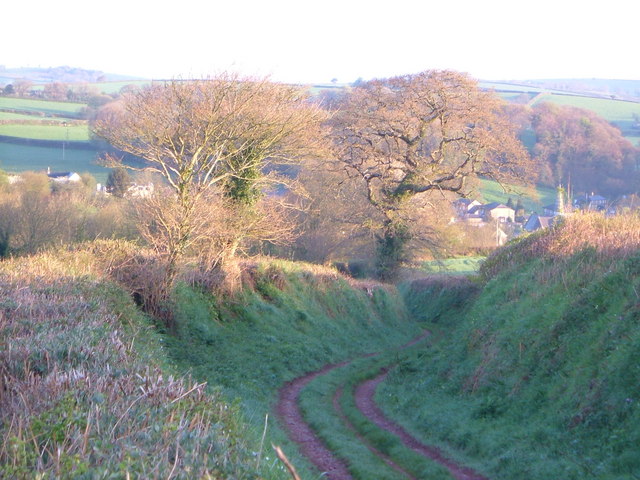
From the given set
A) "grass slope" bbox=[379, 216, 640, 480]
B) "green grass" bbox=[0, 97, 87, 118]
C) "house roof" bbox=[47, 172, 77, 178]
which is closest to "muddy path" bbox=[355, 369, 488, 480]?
"grass slope" bbox=[379, 216, 640, 480]

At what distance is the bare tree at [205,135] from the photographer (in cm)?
1939

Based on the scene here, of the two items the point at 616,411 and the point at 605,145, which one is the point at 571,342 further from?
the point at 605,145

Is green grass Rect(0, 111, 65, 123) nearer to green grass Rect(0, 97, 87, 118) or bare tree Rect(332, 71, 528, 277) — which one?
green grass Rect(0, 97, 87, 118)

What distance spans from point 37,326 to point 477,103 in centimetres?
2600

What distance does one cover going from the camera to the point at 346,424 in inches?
518

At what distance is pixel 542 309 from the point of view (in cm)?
1371

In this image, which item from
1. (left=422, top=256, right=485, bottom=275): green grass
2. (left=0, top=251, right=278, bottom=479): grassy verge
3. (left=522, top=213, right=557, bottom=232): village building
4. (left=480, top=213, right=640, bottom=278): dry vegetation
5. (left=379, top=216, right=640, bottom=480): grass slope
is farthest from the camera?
(left=422, top=256, right=485, bottom=275): green grass

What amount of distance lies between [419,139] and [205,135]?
1550 cm

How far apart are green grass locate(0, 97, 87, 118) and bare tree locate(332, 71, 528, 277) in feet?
133

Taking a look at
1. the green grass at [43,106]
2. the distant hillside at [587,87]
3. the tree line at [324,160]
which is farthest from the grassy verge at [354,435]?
the distant hillside at [587,87]

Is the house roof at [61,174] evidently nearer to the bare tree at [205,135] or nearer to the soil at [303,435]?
the bare tree at [205,135]

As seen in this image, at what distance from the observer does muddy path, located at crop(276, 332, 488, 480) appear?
32.8 ft

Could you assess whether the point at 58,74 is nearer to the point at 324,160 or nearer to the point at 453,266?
the point at 453,266

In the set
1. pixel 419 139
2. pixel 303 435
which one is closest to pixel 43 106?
pixel 419 139
